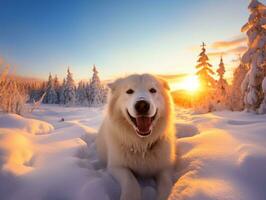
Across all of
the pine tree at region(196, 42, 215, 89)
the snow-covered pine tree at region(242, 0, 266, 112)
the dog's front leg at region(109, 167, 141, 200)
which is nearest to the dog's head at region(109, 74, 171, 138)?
the dog's front leg at region(109, 167, 141, 200)

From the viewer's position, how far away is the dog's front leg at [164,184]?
6.62ft

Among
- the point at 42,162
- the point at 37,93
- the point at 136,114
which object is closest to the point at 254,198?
the point at 136,114

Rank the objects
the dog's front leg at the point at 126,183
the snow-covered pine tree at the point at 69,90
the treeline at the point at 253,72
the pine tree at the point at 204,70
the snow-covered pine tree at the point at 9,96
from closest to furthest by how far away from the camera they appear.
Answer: the dog's front leg at the point at 126,183, the snow-covered pine tree at the point at 9,96, the treeline at the point at 253,72, the pine tree at the point at 204,70, the snow-covered pine tree at the point at 69,90

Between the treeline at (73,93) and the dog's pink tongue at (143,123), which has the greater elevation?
the treeline at (73,93)

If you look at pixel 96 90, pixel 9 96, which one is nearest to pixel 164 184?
pixel 9 96

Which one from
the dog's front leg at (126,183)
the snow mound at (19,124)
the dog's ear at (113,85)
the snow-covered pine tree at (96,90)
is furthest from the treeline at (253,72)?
the snow-covered pine tree at (96,90)

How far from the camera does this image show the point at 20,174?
2.01 meters

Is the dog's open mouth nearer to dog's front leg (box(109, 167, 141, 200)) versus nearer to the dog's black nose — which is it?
the dog's black nose

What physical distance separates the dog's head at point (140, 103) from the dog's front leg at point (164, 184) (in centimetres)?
51

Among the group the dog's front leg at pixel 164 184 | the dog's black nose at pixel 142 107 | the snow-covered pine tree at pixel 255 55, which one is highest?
the snow-covered pine tree at pixel 255 55

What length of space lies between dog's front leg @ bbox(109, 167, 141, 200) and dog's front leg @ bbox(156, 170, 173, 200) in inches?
8.5

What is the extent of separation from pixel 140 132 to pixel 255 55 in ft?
24.9

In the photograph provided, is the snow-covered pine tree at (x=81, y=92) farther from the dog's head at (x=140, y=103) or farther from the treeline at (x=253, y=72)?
the dog's head at (x=140, y=103)

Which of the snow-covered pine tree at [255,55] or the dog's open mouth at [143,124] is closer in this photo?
the dog's open mouth at [143,124]
